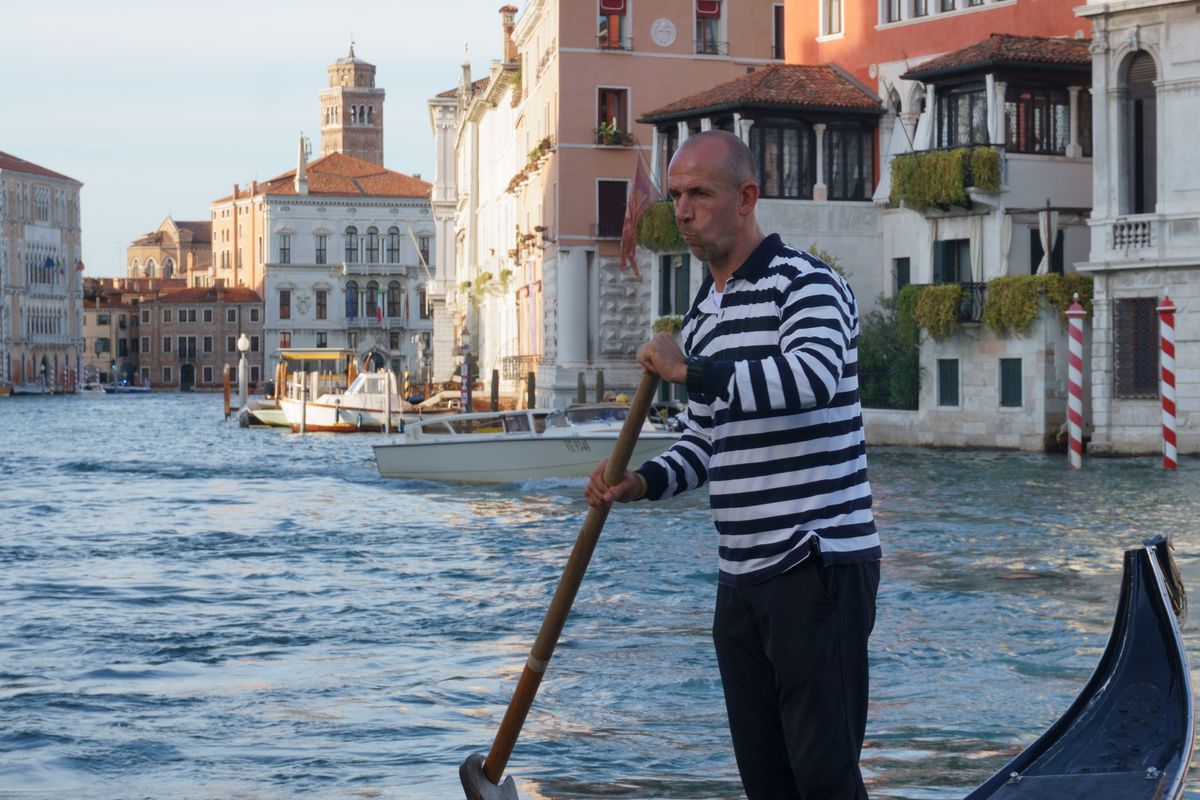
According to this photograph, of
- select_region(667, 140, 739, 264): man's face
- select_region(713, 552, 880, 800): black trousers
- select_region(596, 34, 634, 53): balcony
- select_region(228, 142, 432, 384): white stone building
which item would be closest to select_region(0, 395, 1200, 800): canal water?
select_region(713, 552, 880, 800): black trousers

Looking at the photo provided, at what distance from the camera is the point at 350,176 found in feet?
277

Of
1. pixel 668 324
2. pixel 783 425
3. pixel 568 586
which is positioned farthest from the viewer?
pixel 668 324

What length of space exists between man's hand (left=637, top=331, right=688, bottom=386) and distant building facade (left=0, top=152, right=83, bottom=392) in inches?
3505

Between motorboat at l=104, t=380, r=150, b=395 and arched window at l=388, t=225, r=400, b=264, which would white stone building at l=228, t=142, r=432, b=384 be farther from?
motorboat at l=104, t=380, r=150, b=395

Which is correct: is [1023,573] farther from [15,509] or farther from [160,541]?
[15,509]

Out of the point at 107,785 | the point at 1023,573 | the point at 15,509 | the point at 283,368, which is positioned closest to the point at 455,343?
the point at 283,368

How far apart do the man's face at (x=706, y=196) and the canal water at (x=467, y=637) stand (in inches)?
92.4

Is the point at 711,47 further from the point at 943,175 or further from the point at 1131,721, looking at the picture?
the point at 1131,721

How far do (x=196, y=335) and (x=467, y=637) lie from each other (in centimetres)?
8961

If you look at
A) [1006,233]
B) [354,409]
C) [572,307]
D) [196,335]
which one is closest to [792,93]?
[1006,233]

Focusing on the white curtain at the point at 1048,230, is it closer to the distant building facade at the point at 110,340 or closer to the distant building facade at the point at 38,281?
the distant building facade at the point at 38,281

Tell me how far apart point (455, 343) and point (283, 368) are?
12.7 m

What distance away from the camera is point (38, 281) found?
95312 mm

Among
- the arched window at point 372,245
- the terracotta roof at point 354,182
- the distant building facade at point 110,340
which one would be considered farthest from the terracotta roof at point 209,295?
the arched window at point 372,245
